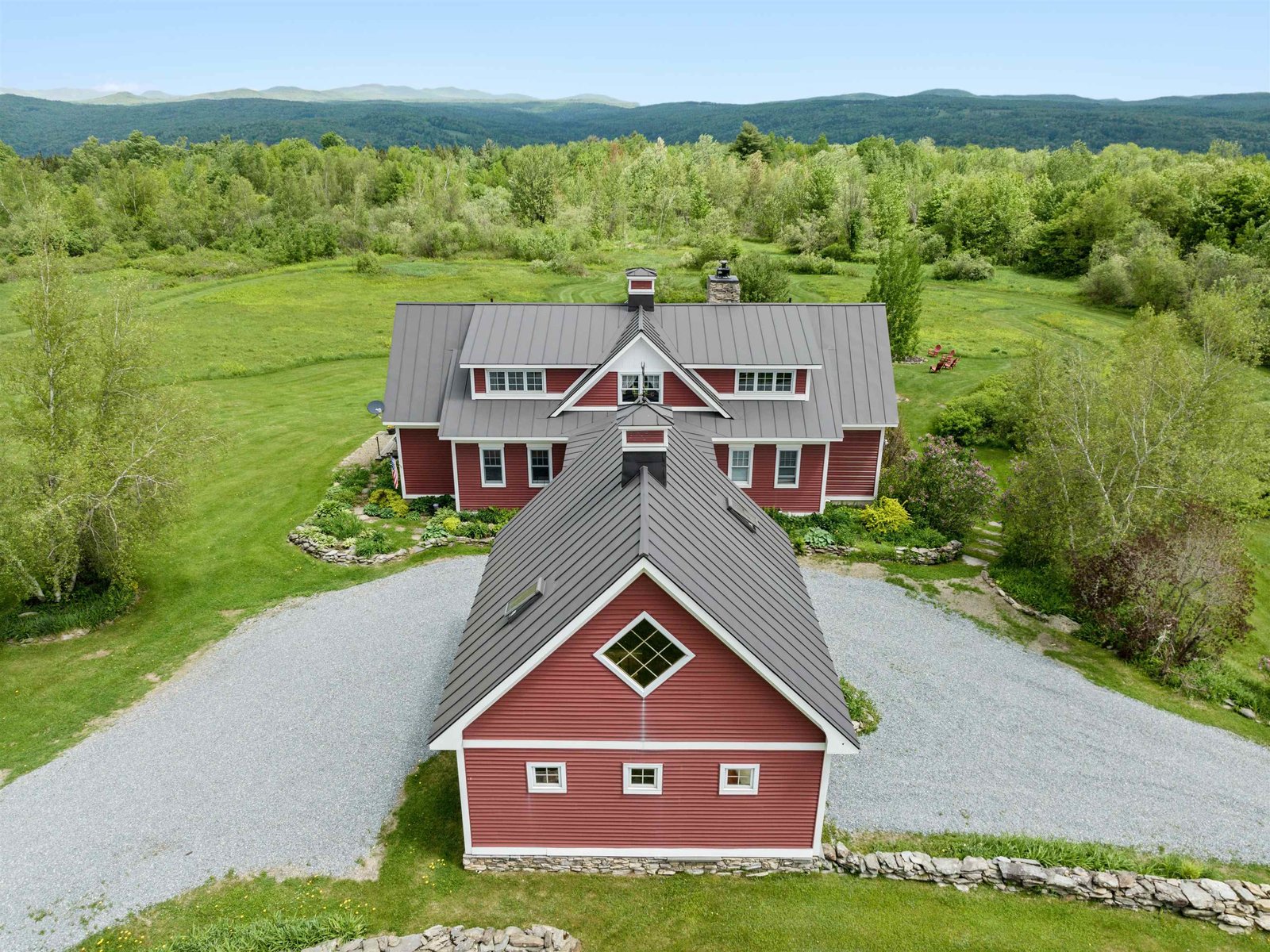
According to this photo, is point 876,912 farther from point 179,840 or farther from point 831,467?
point 831,467

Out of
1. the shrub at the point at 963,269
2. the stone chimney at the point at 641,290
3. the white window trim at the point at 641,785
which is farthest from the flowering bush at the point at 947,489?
the shrub at the point at 963,269

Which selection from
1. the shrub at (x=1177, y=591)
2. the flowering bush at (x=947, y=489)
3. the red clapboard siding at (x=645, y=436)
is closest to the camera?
the red clapboard siding at (x=645, y=436)

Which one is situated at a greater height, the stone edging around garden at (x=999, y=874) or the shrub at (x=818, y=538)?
the shrub at (x=818, y=538)

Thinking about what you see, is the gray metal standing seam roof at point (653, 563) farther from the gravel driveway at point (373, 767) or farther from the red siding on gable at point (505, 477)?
the red siding on gable at point (505, 477)

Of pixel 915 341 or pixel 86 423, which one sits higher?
pixel 86 423

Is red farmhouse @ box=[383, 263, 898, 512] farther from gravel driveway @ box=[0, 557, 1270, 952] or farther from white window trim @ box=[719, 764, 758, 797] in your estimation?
white window trim @ box=[719, 764, 758, 797]

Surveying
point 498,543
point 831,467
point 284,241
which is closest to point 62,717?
point 498,543
